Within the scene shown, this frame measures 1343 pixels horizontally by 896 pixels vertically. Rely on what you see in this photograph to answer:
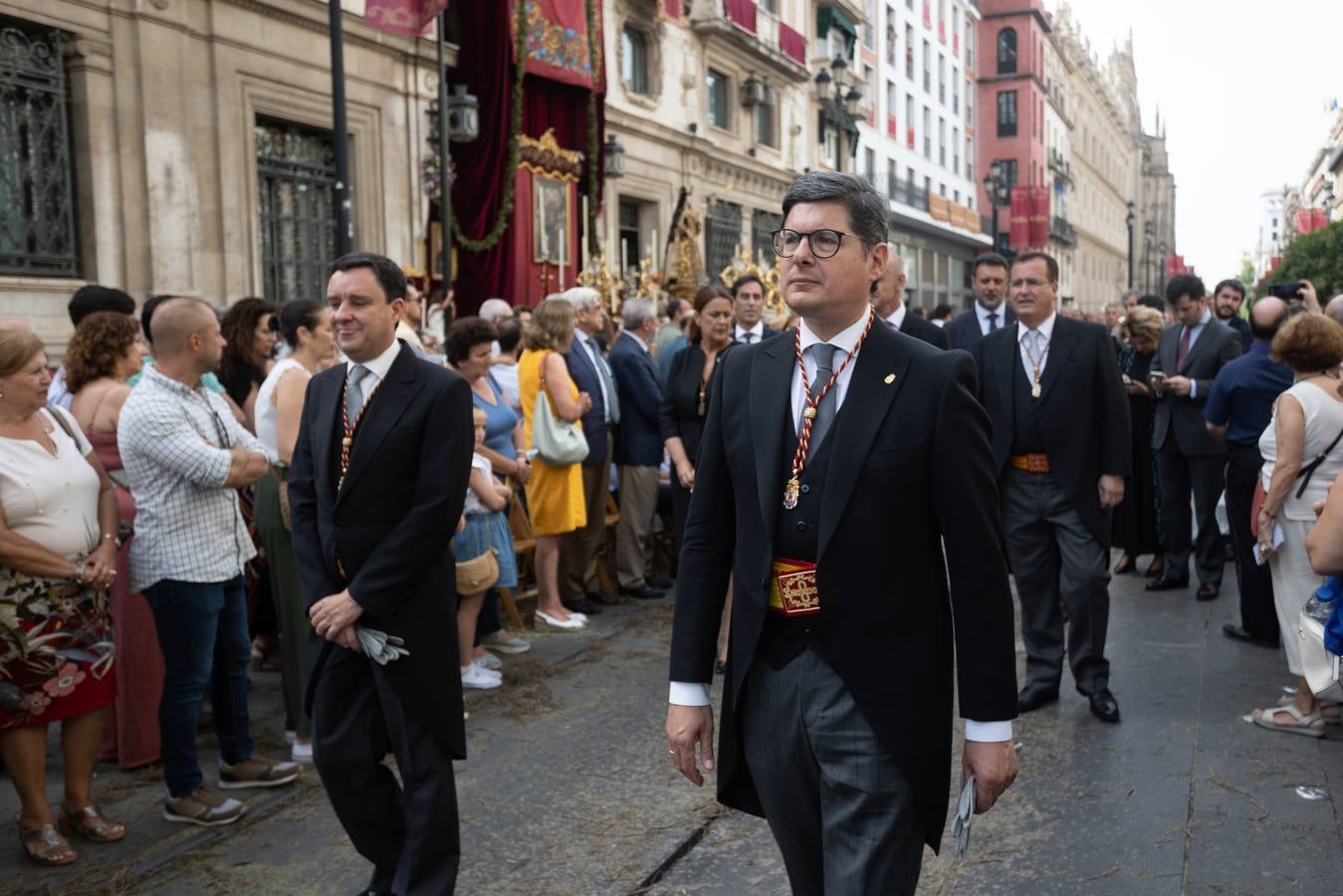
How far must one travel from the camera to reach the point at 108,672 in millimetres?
4312

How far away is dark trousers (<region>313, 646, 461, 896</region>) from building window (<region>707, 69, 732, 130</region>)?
21615mm

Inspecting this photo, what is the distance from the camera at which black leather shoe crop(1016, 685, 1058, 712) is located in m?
5.52

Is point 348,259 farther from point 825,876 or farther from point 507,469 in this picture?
point 507,469

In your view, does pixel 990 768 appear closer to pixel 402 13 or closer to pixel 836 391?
pixel 836 391

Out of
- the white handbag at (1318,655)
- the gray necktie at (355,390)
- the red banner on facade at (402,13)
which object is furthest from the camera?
the red banner on facade at (402,13)

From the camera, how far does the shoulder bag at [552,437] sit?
7.36 metres

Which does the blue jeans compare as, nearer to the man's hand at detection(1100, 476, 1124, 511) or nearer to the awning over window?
the man's hand at detection(1100, 476, 1124, 511)

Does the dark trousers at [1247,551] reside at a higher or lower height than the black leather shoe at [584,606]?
higher

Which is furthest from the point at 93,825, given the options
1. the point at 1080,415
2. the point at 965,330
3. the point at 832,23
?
the point at 832,23

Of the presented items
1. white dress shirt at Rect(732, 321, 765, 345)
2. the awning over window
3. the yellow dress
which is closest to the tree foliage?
the awning over window

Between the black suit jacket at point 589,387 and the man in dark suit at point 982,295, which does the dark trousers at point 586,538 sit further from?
the man in dark suit at point 982,295

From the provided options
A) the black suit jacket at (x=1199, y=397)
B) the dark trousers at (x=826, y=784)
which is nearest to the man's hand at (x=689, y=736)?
the dark trousers at (x=826, y=784)

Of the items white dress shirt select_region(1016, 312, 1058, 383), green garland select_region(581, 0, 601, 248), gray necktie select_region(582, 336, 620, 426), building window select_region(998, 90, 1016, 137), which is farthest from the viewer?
building window select_region(998, 90, 1016, 137)

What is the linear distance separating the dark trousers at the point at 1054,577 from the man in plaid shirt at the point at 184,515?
11.4 feet
